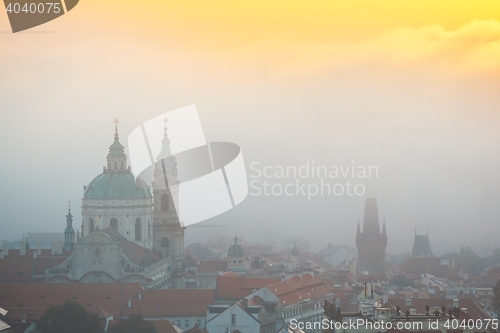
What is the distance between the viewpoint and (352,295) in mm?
71750

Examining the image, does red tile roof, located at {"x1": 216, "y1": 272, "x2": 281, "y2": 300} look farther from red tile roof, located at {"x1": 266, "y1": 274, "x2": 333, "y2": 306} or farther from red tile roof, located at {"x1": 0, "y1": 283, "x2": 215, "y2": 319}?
red tile roof, located at {"x1": 0, "y1": 283, "x2": 215, "y2": 319}

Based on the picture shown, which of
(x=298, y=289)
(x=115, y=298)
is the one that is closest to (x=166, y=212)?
(x=298, y=289)

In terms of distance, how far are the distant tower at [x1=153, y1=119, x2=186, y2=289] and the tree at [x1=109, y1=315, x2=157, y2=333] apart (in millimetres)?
28594

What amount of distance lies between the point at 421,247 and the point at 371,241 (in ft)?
22.0

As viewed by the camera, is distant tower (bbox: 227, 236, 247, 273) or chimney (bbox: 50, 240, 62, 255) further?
distant tower (bbox: 227, 236, 247, 273)

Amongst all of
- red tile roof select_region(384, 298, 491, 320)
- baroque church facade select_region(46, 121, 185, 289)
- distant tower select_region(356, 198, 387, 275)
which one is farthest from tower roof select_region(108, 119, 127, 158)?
distant tower select_region(356, 198, 387, 275)

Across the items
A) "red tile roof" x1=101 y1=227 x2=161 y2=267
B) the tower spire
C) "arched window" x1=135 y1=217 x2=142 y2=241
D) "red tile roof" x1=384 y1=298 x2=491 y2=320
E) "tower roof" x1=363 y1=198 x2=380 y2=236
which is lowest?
"red tile roof" x1=384 y1=298 x2=491 y2=320

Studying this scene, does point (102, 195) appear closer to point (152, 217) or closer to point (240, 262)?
point (152, 217)

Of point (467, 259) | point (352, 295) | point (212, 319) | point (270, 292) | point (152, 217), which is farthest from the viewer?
point (467, 259)

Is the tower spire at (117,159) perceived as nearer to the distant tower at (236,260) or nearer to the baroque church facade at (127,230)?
the baroque church facade at (127,230)

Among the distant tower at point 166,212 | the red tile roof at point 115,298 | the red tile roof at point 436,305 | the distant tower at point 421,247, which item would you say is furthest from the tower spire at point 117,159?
the distant tower at point 421,247

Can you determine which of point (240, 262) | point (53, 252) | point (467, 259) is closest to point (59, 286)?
point (53, 252)

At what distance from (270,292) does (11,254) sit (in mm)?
25312

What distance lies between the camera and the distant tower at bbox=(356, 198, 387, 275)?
113000 mm
